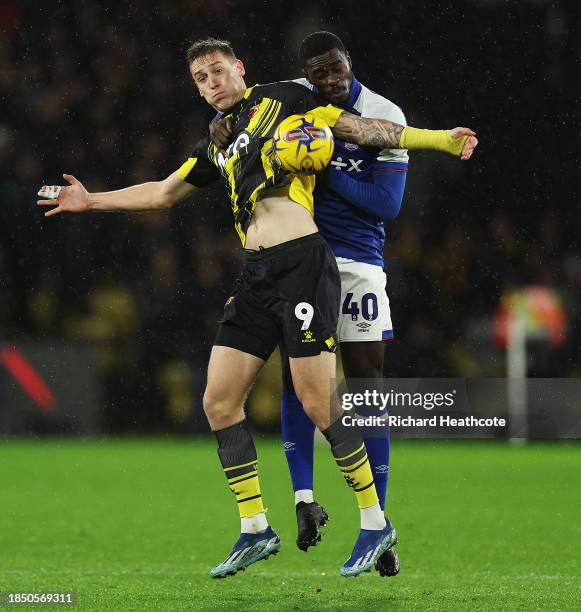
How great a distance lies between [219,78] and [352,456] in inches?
59.6

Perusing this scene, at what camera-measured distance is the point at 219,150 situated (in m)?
4.39

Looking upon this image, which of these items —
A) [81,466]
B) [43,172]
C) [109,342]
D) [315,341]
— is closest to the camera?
[315,341]

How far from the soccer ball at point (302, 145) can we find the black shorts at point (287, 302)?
277 millimetres

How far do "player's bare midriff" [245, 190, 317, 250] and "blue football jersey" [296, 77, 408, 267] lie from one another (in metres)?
0.39

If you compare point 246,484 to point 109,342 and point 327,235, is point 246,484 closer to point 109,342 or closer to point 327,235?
point 327,235

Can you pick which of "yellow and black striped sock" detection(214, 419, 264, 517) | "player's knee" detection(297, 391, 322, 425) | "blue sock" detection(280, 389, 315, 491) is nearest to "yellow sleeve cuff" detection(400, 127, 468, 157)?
"player's knee" detection(297, 391, 322, 425)

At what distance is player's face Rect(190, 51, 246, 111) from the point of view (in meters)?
4.28

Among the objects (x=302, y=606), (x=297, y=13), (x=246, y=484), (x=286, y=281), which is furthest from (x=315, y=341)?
(x=297, y=13)

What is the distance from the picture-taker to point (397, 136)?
4.25 metres

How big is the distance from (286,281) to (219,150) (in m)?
0.62

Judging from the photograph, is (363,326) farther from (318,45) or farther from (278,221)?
(318,45)

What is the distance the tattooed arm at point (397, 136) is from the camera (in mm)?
4078

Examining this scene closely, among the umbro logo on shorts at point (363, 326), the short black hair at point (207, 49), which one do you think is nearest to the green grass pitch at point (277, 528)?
the umbro logo on shorts at point (363, 326)

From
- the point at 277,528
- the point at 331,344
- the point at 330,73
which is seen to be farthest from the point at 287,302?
the point at 277,528
